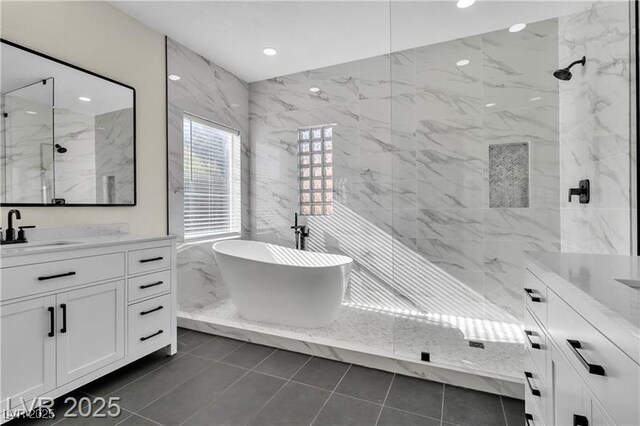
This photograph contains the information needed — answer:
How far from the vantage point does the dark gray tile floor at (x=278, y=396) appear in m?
1.58

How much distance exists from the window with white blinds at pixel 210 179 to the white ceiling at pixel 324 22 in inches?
32.8

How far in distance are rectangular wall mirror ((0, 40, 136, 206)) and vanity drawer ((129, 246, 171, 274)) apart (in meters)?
0.66

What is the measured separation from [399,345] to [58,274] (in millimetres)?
2100

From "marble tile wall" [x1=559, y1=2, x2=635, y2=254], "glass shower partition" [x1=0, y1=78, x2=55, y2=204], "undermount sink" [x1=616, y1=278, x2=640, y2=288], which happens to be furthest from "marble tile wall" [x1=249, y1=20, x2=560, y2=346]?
"glass shower partition" [x1=0, y1=78, x2=55, y2=204]

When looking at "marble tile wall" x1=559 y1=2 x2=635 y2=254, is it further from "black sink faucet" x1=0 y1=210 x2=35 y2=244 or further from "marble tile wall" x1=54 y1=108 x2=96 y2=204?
"marble tile wall" x1=54 y1=108 x2=96 y2=204

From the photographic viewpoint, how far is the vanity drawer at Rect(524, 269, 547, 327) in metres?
0.98

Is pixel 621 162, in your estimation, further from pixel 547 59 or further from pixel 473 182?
pixel 547 59

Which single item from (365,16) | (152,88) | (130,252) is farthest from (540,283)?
(152,88)

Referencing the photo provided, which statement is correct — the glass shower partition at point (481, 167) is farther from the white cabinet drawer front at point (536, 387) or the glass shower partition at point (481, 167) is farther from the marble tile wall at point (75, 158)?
the marble tile wall at point (75, 158)

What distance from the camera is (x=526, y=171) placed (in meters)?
2.34

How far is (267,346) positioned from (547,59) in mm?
2992

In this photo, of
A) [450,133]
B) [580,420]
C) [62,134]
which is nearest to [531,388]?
[580,420]

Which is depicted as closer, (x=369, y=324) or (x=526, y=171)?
(x=526, y=171)

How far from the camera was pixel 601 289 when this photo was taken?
2.31ft
